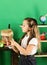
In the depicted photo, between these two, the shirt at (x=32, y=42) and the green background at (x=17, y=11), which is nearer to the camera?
the shirt at (x=32, y=42)

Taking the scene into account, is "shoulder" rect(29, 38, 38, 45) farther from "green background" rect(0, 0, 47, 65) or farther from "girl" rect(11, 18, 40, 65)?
"green background" rect(0, 0, 47, 65)

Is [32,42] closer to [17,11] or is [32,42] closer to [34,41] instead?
[34,41]

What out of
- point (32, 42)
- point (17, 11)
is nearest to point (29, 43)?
point (32, 42)

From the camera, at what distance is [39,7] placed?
316 centimetres

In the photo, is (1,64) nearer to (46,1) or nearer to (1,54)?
(1,54)

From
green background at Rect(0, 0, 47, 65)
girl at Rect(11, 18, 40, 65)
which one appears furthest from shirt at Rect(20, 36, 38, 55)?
green background at Rect(0, 0, 47, 65)

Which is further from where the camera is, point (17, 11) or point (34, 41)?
point (17, 11)

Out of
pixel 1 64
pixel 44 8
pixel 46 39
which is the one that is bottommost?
pixel 1 64

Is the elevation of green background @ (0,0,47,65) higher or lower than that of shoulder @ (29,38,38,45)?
higher

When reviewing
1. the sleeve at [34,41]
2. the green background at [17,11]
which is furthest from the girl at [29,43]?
the green background at [17,11]

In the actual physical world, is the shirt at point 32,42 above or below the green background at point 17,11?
below

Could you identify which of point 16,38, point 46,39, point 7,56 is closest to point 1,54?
point 7,56

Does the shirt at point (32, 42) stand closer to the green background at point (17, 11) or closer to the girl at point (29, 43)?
the girl at point (29, 43)

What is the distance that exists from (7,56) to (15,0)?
0.99m
